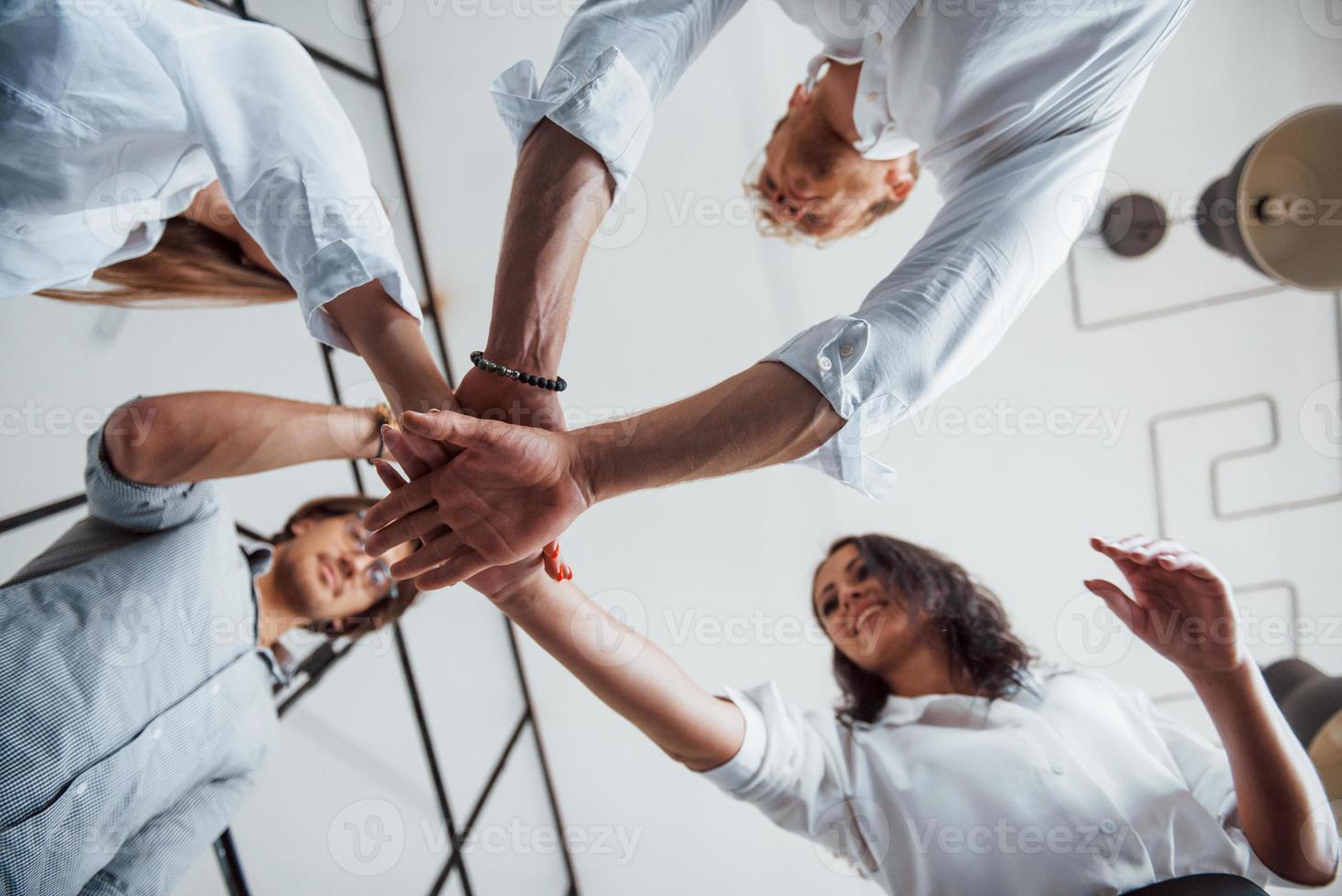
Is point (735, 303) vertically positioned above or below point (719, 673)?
above

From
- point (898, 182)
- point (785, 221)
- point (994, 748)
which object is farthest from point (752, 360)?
point (994, 748)

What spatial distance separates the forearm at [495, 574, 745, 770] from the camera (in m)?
0.78

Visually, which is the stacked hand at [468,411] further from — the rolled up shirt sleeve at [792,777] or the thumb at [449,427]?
the rolled up shirt sleeve at [792,777]

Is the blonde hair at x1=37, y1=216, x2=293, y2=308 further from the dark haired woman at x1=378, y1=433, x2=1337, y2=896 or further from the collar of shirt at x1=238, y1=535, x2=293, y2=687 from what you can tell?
the dark haired woman at x1=378, y1=433, x2=1337, y2=896

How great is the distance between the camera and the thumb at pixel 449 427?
557 mm

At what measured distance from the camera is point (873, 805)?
1123mm

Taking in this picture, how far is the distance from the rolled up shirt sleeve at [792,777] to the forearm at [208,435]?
2.32ft

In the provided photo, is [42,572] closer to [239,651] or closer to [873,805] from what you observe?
[239,651]

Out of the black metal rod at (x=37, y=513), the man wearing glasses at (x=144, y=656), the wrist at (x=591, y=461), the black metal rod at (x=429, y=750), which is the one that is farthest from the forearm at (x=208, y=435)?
the black metal rod at (x=429, y=750)

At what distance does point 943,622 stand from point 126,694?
1343 mm

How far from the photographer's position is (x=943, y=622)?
1426 mm

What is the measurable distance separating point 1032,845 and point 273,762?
1.27 meters

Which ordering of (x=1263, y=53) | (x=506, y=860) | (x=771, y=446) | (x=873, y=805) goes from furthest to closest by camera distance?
(x=506, y=860), (x=1263, y=53), (x=873, y=805), (x=771, y=446)

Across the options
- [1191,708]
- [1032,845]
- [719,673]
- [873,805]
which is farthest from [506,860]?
[1191,708]
